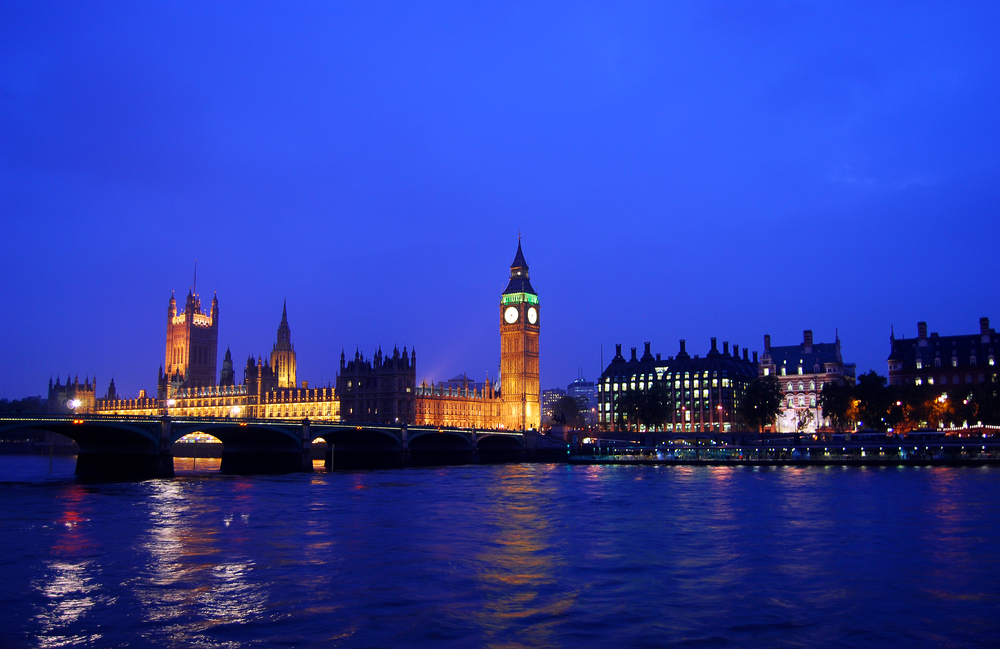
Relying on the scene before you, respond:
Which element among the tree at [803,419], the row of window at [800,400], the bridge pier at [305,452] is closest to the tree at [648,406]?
the tree at [803,419]

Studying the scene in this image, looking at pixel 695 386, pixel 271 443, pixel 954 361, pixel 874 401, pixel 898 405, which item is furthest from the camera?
pixel 695 386

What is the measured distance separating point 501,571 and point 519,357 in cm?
14271

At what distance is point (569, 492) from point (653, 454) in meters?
53.5

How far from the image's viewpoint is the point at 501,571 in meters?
26.0

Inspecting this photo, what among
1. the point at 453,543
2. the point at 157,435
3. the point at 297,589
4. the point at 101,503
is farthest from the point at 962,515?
the point at 157,435

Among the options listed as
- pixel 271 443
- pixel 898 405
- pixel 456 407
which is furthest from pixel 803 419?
pixel 271 443

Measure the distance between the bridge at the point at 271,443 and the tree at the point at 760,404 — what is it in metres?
29.9

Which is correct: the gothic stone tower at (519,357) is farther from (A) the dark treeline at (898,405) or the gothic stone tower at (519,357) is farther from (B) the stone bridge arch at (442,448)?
(A) the dark treeline at (898,405)

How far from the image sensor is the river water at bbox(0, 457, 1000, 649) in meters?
18.6

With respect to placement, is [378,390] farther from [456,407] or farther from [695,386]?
[695,386]

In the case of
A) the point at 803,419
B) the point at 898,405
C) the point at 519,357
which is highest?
the point at 519,357

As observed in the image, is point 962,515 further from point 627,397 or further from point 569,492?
point 627,397

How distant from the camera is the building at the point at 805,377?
153 m

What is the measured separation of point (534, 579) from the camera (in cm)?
2473
